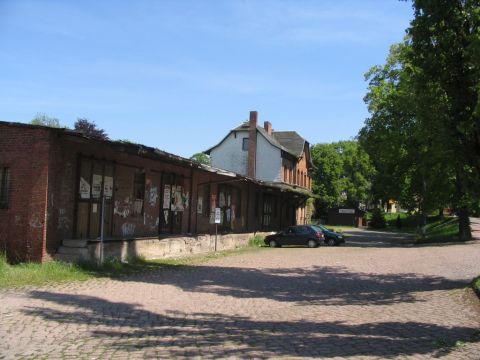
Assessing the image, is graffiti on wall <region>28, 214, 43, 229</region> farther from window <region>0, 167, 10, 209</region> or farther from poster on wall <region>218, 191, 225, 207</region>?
poster on wall <region>218, 191, 225, 207</region>

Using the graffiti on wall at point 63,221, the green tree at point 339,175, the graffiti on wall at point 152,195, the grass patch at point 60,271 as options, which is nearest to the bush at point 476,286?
the grass patch at point 60,271

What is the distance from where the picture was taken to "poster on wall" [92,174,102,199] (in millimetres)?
17094

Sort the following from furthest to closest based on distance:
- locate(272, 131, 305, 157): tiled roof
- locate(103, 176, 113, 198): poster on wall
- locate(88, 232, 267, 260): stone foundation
Answer: locate(272, 131, 305, 157): tiled roof < locate(103, 176, 113, 198): poster on wall < locate(88, 232, 267, 260): stone foundation

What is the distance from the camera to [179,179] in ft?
78.5

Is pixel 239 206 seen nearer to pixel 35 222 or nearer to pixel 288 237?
pixel 288 237

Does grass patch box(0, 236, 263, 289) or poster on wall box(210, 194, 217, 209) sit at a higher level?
poster on wall box(210, 194, 217, 209)

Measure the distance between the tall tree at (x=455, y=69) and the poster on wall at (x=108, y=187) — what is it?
1055 cm

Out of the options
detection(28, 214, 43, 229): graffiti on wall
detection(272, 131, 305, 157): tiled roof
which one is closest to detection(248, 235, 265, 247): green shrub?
detection(28, 214, 43, 229): graffiti on wall

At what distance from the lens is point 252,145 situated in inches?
2036

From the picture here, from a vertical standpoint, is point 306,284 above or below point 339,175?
below

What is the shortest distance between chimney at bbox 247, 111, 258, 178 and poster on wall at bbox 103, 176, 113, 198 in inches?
1320

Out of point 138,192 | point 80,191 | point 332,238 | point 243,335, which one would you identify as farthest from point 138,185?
point 332,238

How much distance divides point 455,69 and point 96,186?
37.5 feet

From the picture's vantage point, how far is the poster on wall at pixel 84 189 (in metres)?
16.4
